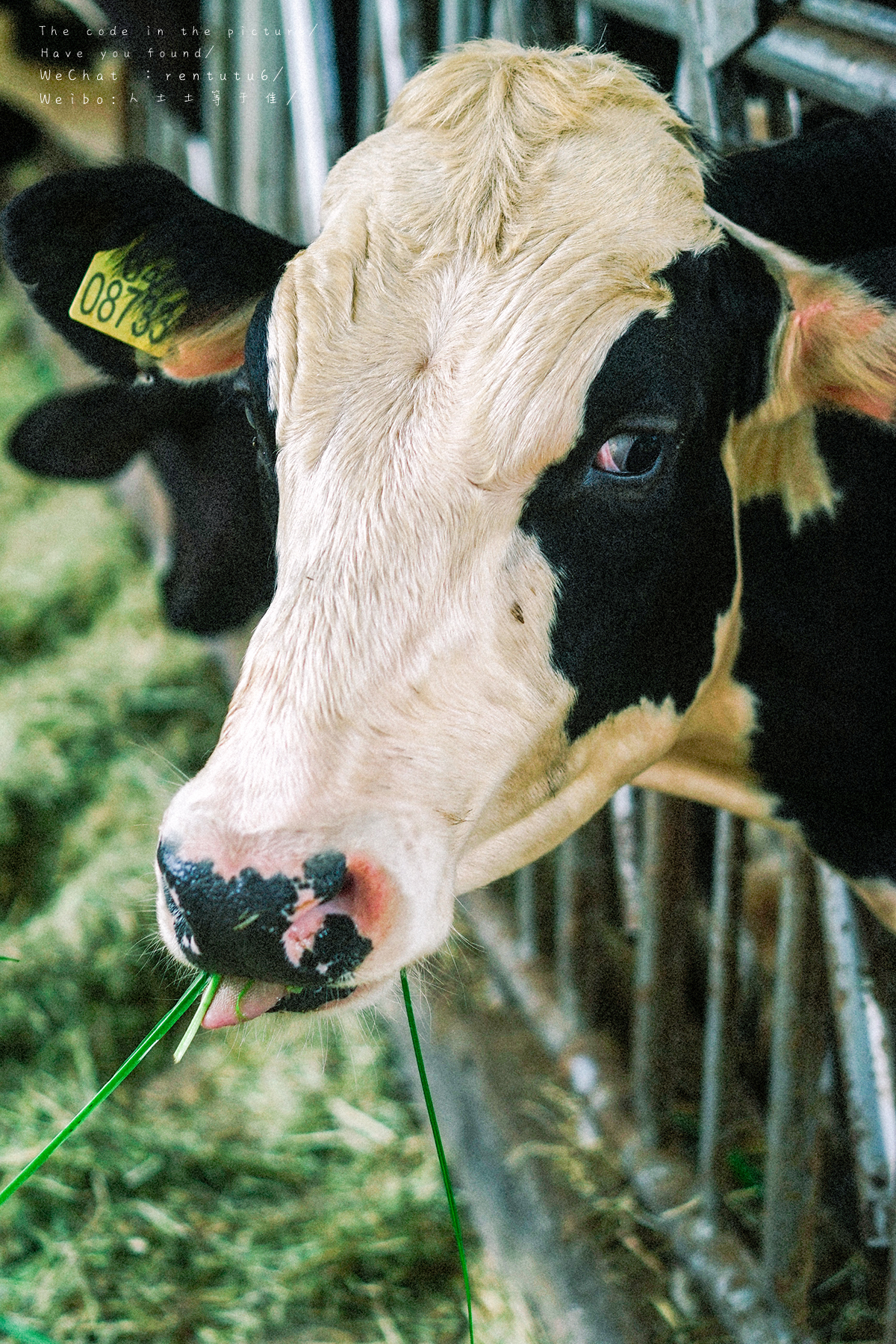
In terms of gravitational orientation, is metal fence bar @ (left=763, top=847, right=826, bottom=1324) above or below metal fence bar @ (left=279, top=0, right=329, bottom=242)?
below

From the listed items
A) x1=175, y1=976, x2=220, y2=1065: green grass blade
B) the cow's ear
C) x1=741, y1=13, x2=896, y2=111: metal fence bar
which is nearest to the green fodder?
x1=175, y1=976, x2=220, y2=1065: green grass blade

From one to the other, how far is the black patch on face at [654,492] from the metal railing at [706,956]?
381mm

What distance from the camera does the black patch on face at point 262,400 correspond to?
1424mm

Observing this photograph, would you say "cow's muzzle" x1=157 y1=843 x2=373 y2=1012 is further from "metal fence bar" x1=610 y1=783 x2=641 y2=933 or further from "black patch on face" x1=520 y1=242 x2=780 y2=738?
"metal fence bar" x1=610 y1=783 x2=641 y2=933

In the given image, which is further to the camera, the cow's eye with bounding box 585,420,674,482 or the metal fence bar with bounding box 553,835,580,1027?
the metal fence bar with bounding box 553,835,580,1027

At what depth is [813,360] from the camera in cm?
141

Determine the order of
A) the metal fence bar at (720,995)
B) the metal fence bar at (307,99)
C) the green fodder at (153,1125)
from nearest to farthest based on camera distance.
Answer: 1. the metal fence bar at (720,995)
2. the green fodder at (153,1125)
3. the metal fence bar at (307,99)

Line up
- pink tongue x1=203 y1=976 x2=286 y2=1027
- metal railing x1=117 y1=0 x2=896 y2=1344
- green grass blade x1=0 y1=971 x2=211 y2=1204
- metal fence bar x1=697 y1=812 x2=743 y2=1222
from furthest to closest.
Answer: metal fence bar x1=697 y1=812 x2=743 y2=1222 < metal railing x1=117 y1=0 x2=896 y2=1344 < green grass blade x1=0 y1=971 x2=211 y2=1204 < pink tongue x1=203 y1=976 x2=286 y2=1027

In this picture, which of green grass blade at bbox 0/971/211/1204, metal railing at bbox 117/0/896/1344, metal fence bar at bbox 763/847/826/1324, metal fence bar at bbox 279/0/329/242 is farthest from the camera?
metal fence bar at bbox 279/0/329/242

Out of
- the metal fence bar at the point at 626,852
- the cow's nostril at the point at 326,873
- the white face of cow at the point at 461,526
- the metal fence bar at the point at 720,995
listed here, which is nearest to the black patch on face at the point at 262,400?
the white face of cow at the point at 461,526

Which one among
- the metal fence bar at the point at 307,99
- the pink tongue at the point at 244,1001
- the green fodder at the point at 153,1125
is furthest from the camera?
the metal fence bar at the point at 307,99

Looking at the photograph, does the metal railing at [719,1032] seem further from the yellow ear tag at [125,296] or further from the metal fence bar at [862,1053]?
the yellow ear tag at [125,296]

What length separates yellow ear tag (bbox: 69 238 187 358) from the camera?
167 cm

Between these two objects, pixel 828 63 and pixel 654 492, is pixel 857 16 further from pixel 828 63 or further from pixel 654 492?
pixel 654 492
